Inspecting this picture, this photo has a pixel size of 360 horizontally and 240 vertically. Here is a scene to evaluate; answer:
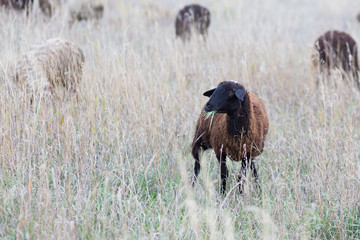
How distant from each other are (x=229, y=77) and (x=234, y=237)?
3.49 meters

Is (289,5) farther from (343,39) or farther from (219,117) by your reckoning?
(219,117)

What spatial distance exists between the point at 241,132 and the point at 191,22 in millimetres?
6291

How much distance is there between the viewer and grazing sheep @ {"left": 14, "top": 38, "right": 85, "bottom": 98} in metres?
5.40

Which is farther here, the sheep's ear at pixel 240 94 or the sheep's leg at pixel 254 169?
the sheep's leg at pixel 254 169

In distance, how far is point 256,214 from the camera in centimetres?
373

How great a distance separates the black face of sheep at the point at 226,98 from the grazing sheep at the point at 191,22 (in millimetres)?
5194

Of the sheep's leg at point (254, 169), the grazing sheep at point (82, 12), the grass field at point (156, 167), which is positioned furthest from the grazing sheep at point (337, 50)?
the grazing sheep at point (82, 12)

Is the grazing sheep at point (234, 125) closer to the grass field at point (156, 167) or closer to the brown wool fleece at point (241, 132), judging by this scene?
the brown wool fleece at point (241, 132)

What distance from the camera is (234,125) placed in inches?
164

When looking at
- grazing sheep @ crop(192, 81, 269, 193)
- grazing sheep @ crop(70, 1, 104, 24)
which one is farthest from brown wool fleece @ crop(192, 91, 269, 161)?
grazing sheep @ crop(70, 1, 104, 24)

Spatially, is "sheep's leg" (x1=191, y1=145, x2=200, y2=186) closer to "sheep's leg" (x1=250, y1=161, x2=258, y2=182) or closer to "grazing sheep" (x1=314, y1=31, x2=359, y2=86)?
"sheep's leg" (x1=250, y1=161, x2=258, y2=182)

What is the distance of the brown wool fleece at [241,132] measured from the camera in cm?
417

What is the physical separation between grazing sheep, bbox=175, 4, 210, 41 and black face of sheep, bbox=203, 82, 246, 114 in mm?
5194

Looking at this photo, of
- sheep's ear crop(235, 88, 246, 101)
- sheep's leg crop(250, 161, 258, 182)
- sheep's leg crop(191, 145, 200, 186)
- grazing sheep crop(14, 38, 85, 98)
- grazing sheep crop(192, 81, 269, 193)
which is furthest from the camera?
grazing sheep crop(14, 38, 85, 98)
